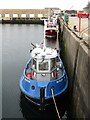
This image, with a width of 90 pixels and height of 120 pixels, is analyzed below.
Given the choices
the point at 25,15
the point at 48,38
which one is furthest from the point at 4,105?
the point at 25,15

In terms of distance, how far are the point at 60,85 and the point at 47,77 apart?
3.29 feet

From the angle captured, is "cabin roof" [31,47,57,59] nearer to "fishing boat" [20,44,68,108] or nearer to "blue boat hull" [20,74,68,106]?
"fishing boat" [20,44,68,108]

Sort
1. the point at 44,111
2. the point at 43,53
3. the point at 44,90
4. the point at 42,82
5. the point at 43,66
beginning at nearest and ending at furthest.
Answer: the point at 44,90 → the point at 42,82 → the point at 44,111 → the point at 43,66 → the point at 43,53

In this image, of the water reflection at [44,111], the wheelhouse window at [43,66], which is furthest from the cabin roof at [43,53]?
the water reflection at [44,111]

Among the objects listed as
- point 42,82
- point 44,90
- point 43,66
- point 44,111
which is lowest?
point 44,111

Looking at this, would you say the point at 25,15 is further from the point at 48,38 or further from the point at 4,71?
the point at 4,71

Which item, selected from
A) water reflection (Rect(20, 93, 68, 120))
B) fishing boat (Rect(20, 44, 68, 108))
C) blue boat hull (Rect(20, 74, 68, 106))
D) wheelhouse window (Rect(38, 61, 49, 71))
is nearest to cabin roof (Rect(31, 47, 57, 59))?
fishing boat (Rect(20, 44, 68, 108))

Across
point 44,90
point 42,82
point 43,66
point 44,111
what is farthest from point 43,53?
point 44,111

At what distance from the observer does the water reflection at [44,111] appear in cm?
1539

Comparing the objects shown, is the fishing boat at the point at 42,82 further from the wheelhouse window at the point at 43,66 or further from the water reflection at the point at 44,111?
the water reflection at the point at 44,111

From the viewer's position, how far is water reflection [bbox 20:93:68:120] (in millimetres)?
15391

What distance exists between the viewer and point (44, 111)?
1541 cm

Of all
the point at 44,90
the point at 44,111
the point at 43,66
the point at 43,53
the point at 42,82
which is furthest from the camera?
the point at 43,53

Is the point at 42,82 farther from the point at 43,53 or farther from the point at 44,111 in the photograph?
the point at 43,53
